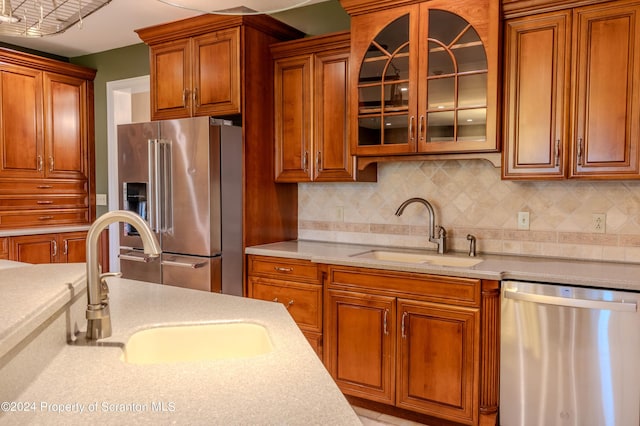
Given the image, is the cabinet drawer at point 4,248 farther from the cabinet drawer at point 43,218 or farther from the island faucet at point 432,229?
the island faucet at point 432,229

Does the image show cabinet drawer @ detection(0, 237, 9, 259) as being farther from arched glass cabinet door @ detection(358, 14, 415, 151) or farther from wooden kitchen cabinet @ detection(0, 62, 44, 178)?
arched glass cabinet door @ detection(358, 14, 415, 151)

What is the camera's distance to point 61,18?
6.32 feet

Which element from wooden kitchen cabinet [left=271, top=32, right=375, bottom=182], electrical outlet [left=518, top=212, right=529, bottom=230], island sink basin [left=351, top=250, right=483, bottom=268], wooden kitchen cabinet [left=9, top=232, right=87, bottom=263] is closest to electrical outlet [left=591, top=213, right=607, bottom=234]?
electrical outlet [left=518, top=212, right=529, bottom=230]

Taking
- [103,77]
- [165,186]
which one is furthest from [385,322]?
[103,77]

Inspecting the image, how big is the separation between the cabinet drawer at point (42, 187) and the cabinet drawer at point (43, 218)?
0.57 feet

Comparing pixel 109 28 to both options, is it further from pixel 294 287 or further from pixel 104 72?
pixel 294 287

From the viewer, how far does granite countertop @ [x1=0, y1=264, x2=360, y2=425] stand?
92cm

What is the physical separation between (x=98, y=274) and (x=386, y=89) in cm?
208

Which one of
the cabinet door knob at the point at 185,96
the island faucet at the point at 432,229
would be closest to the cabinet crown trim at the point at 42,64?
the cabinet door knob at the point at 185,96

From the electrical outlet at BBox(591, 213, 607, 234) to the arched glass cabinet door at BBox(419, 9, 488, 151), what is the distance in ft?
2.47

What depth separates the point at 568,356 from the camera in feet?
7.44

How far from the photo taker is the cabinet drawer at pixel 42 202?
13.9 feet

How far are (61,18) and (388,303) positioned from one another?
2.00 metres

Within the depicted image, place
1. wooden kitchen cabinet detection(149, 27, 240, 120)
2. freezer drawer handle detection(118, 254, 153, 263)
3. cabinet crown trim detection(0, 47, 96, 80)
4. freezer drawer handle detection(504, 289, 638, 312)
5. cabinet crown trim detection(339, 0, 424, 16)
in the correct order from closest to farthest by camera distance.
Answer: freezer drawer handle detection(504, 289, 638, 312) < cabinet crown trim detection(339, 0, 424, 16) < wooden kitchen cabinet detection(149, 27, 240, 120) < freezer drawer handle detection(118, 254, 153, 263) < cabinet crown trim detection(0, 47, 96, 80)
